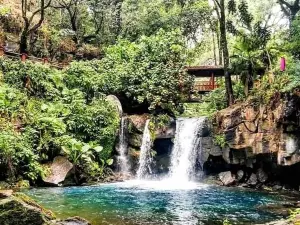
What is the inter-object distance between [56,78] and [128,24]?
12802 mm

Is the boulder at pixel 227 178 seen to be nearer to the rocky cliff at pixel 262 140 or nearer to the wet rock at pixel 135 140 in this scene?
the rocky cliff at pixel 262 140

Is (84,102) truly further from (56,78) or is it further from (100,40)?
(100,40)

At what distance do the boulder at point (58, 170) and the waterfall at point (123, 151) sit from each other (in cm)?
432

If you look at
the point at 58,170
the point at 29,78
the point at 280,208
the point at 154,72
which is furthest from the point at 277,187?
the point at 29,78

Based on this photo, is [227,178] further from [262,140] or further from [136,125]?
[136,125]

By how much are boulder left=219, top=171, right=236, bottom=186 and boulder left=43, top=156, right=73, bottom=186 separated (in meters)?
7.64

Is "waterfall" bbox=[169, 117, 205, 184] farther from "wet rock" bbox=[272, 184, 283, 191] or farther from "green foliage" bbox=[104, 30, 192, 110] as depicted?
"wet rock" bbox=[272, 184, 283, 191]

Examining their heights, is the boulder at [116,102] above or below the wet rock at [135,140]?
above

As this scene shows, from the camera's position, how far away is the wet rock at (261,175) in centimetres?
1936

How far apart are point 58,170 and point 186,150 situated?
7688 mm

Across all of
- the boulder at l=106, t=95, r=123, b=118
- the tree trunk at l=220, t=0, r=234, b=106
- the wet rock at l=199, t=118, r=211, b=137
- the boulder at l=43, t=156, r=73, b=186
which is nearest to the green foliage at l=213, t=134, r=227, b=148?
the wet rock at l=199, t=118, r=211, b=137

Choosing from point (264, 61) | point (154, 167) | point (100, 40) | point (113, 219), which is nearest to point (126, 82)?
Answer: point (154, 167)

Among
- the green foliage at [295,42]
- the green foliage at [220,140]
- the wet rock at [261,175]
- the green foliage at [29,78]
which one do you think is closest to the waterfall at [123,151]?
the green foliage at [29,78]

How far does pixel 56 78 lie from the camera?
78.8ft
